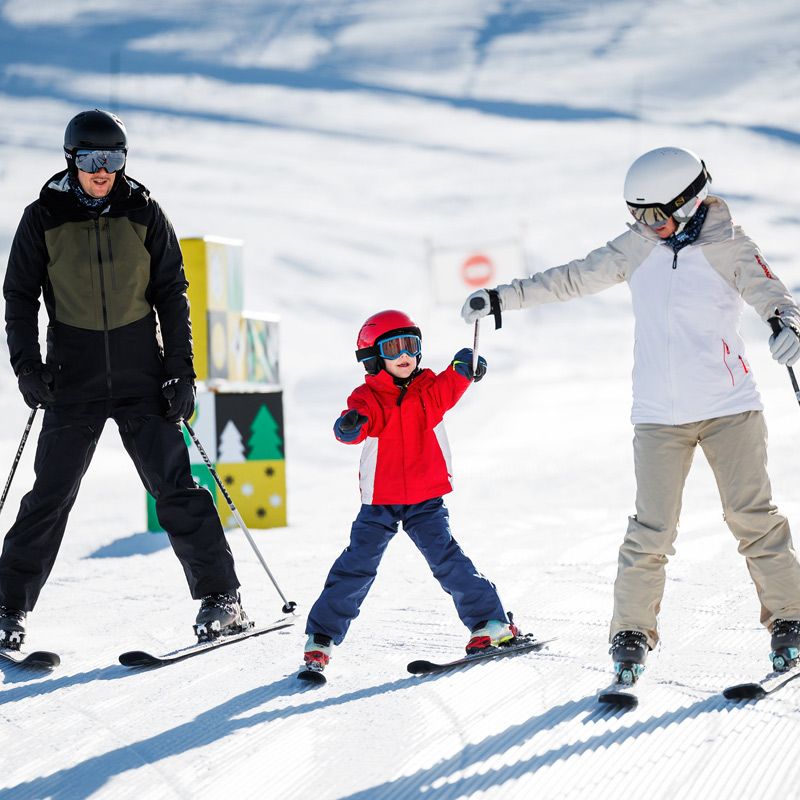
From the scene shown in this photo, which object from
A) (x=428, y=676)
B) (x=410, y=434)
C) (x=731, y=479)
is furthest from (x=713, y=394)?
(x=428, y=676)

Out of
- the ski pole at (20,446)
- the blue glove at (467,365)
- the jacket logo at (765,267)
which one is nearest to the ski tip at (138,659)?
the ski pole at (20,446)

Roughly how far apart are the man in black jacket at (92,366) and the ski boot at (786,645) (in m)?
1.87

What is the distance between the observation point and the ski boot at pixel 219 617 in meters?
3.57

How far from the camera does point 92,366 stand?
140 inches

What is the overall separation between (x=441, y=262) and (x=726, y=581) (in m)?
6.77

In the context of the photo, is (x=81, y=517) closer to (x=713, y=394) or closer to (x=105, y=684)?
(x=105, y=684)

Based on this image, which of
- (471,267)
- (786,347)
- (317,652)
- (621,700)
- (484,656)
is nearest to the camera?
(621,700)

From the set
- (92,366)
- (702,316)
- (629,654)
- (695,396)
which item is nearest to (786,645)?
(629,654)

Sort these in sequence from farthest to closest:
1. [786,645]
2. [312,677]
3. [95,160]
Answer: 1. [95,160]
2. [312,677]
3. [786,645]

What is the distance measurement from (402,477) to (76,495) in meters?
1.22

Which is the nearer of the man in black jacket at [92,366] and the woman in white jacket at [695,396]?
the woman in white jacket at [695,396]

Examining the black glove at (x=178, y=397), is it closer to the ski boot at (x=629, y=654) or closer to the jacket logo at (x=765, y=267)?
the ski boot at (x=629, y=654)

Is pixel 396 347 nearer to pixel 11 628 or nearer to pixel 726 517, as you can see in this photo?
pixel 726 517

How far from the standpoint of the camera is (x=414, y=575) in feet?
17.2
